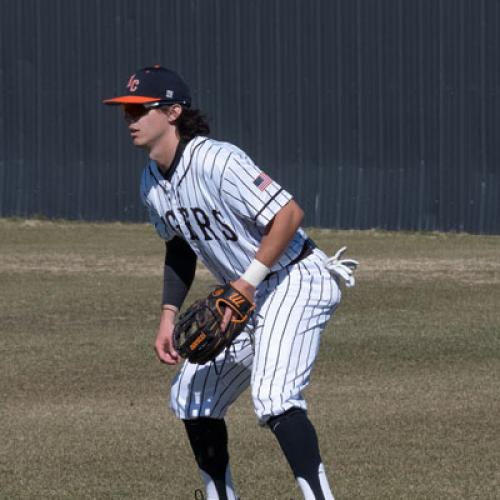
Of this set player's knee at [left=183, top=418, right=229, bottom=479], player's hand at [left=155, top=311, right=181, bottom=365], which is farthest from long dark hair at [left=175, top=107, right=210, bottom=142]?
player's knee at [left=183, top=418, right=229, bottom=479]

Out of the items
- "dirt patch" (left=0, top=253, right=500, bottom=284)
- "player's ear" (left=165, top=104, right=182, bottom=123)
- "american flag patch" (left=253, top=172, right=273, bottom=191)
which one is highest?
"player's ear" (left=165, top=104, right=182, bottom=123)

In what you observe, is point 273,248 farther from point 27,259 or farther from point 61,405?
point 27,259

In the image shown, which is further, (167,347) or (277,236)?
(167,347)

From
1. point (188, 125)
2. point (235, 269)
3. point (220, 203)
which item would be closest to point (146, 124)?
point (188, 125)

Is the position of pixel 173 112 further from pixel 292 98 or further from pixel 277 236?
pixel 292 98

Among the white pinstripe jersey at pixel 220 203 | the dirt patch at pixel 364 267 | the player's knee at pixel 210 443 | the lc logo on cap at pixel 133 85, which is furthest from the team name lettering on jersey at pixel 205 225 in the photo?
the dirt patch at pixel 364 267

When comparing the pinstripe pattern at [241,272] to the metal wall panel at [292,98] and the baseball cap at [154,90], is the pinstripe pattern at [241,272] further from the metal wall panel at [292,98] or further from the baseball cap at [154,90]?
the metal wall panel at [292,98]

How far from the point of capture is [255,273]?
5152 millimetres

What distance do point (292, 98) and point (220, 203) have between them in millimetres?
16696

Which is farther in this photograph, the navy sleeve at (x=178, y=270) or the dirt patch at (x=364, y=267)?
the dirt patch at (x=364, y=267)

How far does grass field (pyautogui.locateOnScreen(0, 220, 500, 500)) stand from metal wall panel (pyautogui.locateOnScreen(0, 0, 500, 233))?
4576 millimetres

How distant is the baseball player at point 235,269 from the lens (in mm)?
5129

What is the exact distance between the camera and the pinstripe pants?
202 inches

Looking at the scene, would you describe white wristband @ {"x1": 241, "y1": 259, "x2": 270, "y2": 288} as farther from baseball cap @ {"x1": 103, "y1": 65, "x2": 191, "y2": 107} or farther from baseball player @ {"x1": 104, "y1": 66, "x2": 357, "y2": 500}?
baseball cap @ {"x1": 103, "y1": 65, "x2": 191, "y2": 107}
